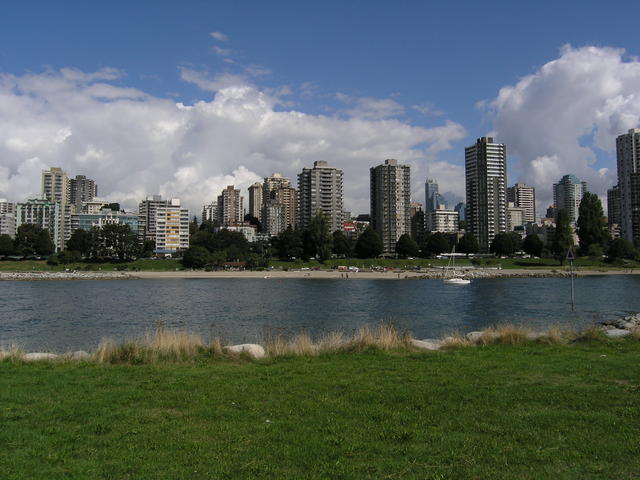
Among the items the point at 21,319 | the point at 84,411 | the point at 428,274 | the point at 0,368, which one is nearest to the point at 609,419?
the point at 84,411

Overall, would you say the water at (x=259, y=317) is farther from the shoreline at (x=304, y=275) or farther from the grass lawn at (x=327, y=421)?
the shoreline at (x=304, y=275)

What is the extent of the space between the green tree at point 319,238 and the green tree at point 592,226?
73.2m

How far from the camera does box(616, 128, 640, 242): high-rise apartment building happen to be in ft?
627

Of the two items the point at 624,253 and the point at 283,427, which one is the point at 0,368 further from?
the point at 624,253

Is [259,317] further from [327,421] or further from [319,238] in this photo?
[319,238]

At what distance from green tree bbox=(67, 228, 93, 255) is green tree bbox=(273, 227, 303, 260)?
56171mm

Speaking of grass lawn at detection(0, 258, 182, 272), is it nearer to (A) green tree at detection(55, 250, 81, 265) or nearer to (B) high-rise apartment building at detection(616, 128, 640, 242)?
(A) green tree at detection(55, 250, 81, 265)

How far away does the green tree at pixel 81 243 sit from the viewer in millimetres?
148825

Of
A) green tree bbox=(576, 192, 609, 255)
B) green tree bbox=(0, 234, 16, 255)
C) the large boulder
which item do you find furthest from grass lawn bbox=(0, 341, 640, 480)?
green tree bbox=(0, 234, 16, 255)

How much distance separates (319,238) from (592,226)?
7810cm

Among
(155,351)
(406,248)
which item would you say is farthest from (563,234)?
(155,351)

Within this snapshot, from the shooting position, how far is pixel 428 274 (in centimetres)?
12119

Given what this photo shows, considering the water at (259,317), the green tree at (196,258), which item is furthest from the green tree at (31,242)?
the water at (259,317)

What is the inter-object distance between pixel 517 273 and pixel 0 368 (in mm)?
124766
